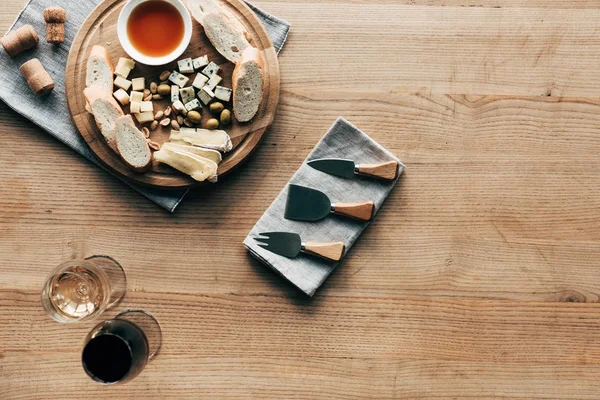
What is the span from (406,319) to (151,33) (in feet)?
3.04

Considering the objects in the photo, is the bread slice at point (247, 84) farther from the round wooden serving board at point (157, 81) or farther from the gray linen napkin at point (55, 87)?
the gray linen napkin at point (55, 87)

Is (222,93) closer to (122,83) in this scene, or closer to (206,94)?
(206,94)

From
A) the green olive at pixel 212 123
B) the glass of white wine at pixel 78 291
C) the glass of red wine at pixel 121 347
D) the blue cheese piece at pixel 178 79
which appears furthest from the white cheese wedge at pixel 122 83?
the glass of red wine at pixel 121 347

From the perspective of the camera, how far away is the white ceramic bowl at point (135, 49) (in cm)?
124

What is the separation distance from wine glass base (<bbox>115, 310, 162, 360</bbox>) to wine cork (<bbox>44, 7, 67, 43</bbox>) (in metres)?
0.68

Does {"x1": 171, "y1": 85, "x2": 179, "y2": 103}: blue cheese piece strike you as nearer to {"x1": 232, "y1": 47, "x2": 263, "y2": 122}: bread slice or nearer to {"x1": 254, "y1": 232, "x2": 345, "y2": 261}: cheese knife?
{"x1": 232, "y1": 47, "x2": 263, "y2": 122}: bread slice

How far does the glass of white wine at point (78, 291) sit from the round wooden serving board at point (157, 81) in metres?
0.25

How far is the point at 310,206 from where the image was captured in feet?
4.35

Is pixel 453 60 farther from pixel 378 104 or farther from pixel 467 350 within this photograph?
pixel 467 350

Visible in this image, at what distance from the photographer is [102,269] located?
52.0 inches

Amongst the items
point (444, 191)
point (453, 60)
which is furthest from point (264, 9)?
point (444, 191)

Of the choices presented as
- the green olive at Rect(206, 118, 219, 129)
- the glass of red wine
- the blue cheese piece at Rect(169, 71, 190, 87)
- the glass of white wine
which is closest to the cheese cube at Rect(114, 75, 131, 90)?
the blue cheese piece at Rect(169, 71, 190, 87)

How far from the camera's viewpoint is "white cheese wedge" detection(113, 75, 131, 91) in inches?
49.8

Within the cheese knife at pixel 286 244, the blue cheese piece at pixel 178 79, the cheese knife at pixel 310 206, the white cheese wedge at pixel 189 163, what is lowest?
the cheese knife at pixel 286 244
